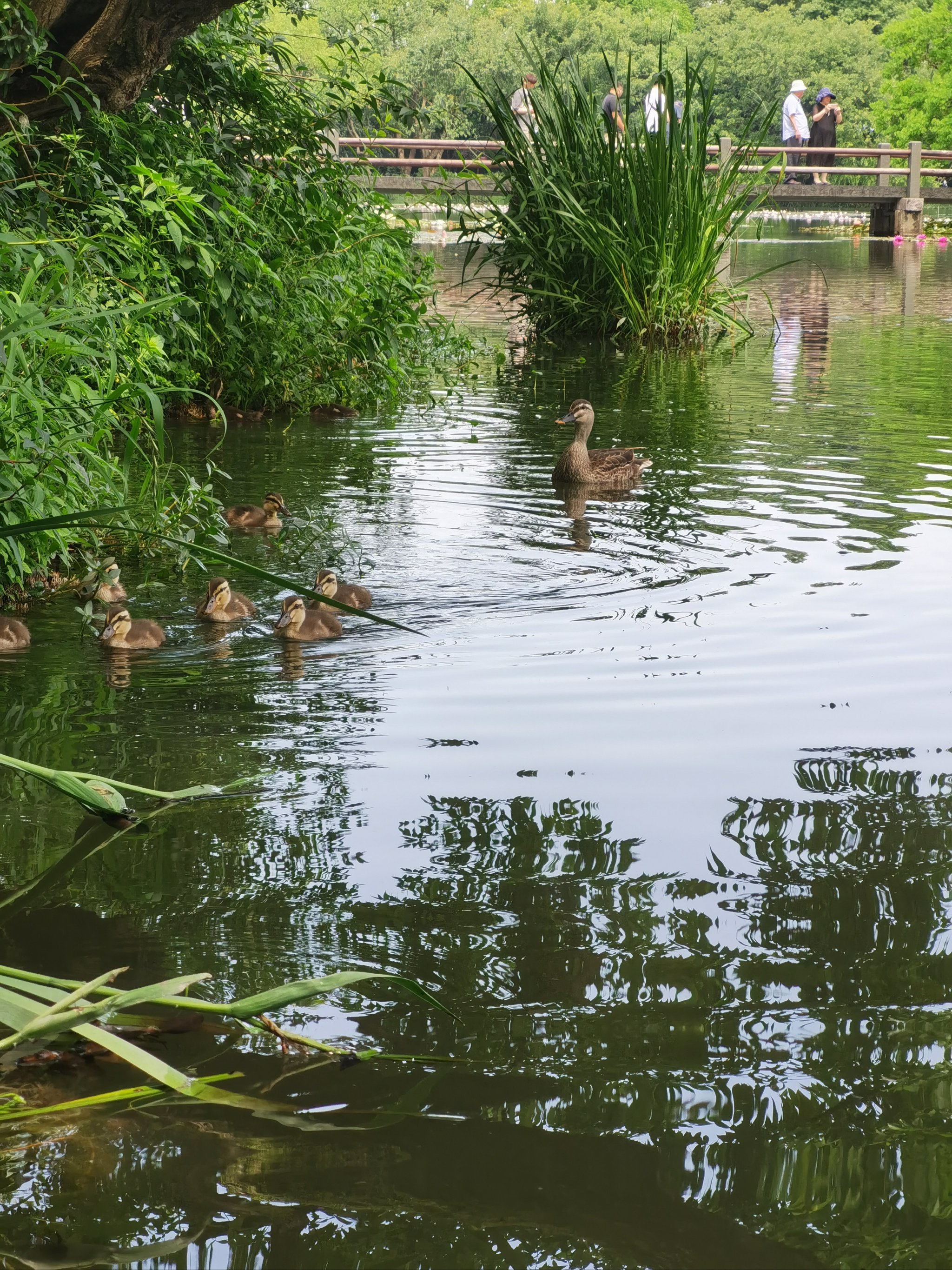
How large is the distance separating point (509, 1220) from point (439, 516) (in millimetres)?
6089

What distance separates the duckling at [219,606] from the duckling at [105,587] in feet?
1.12

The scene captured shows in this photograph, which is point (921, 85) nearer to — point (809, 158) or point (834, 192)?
point (809, 158)

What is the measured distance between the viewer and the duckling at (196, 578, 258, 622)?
6219mm

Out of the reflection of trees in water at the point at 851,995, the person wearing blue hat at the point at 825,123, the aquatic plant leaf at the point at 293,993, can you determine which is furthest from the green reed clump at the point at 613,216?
the person wearing blue hat at the point at 825,123

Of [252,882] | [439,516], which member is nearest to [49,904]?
[252,882]

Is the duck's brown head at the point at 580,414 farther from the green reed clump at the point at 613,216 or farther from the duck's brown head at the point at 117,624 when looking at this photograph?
the green reed clump at the point at 613,216

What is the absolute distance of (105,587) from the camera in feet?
20.2

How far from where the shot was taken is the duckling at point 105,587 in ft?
19.8

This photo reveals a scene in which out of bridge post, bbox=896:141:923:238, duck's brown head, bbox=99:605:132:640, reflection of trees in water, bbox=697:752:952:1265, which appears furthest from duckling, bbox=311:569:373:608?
bridge post, bbox=896:141:923:238

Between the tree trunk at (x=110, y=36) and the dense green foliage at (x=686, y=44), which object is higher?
the dense green foliage at (x=686, y=44)

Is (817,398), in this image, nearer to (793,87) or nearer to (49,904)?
(49,904)

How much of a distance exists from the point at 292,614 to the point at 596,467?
3.59 meters

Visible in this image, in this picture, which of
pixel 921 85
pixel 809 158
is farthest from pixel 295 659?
pixel 921 85

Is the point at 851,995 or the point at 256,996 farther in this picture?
the point at 851,995
